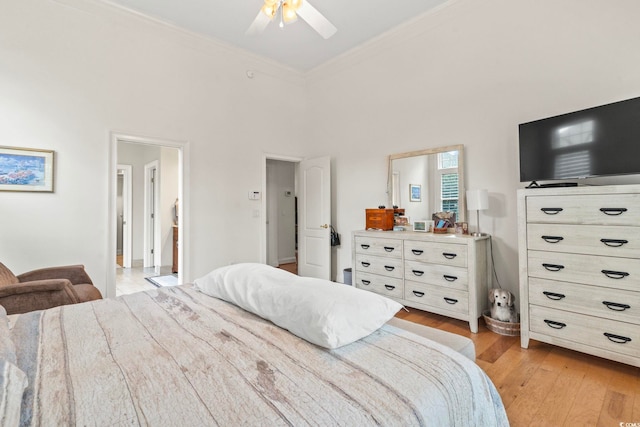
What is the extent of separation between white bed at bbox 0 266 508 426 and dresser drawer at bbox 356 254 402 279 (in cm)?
199

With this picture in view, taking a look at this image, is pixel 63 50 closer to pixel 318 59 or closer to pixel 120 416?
pixel 318 59

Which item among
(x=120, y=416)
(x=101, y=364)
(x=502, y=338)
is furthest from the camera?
(x=502, y=338)

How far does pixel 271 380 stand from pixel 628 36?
3.40m

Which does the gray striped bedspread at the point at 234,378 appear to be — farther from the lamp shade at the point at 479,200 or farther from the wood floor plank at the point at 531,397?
the lamp shade at the point at 479,200

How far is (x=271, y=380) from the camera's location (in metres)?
0.87

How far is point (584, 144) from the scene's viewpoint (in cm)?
218

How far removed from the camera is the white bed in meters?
0.72

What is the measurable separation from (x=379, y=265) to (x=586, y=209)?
1845mm

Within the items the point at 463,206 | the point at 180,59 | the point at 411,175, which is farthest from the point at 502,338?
the point at 180,59

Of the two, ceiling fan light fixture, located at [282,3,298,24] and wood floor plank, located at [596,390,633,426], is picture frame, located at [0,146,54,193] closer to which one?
ceiling fan light fixture, located at [282,3,298,24]

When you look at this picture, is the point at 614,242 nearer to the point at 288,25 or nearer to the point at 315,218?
the point at 315,218

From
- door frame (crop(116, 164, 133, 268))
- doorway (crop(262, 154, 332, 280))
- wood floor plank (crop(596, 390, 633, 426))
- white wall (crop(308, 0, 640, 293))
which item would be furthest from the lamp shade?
door frame (crop(116, 164, 133, 268))

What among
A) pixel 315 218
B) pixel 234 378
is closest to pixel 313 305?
pixel 234 378

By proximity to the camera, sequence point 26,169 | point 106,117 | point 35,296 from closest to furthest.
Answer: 1. point 35,296
2. point 26,169
3. point 106,117
